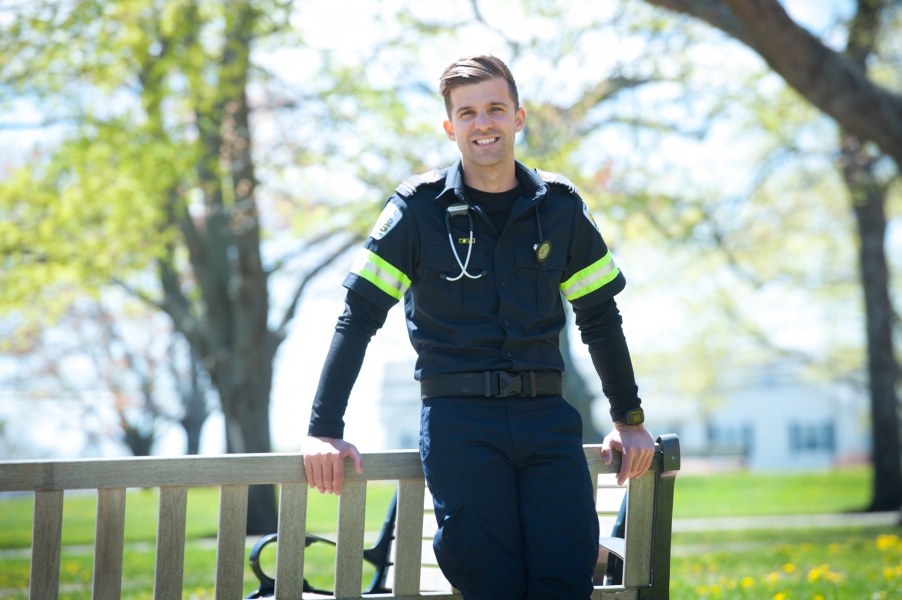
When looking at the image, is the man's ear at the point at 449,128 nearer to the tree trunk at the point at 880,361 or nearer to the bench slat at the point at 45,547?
the bench slat at the point at 45,547

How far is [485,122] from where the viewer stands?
9.07ft

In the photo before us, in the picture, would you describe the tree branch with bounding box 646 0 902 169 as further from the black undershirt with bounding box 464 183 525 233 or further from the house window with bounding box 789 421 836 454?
the house window with bounding box 789 421 836 454

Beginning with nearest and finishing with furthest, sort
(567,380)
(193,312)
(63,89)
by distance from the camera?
(567,380) < (63,89) < (193,312)

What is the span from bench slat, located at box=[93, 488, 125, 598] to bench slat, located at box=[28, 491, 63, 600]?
0.36ft

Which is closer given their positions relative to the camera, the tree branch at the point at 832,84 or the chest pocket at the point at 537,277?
the chest pocket at the point at 537,277

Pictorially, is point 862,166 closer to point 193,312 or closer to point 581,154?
point 581,154

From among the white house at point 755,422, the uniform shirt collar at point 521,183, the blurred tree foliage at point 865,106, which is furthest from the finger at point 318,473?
the white house at point 755,422

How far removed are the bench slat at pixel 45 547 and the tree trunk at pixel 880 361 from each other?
14436mm

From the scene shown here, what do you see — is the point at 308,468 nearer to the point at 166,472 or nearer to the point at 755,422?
the point at 166,472

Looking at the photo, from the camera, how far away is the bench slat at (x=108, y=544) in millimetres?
2520

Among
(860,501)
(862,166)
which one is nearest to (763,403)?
(860,501)

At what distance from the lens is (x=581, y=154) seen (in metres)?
11.2

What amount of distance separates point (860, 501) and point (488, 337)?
17247 millimetres

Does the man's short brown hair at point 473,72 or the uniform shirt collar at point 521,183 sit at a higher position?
the man's short brown hair at point 473,72
